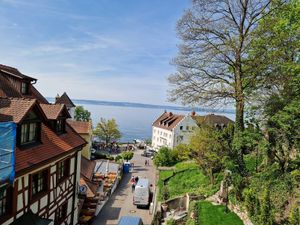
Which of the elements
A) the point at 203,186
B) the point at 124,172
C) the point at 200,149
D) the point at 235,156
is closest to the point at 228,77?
the point at 235,156

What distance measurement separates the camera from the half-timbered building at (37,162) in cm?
1184

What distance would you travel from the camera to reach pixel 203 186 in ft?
84.1

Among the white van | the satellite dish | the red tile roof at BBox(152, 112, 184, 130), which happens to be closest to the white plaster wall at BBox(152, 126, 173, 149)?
the red tile roof at BBox(152, 112, 184, 130)

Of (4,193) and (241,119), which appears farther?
(241,119)

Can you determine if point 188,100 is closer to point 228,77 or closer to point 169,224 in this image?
point 228,77

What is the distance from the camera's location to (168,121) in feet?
215

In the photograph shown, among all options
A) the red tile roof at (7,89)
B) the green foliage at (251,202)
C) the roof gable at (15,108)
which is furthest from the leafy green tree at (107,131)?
the roof gable at (15,108)

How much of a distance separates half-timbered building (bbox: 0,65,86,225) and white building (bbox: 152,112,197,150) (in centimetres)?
3972

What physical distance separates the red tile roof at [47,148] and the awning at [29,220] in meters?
2.13

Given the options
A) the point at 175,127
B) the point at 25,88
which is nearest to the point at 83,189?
the point at 25,88

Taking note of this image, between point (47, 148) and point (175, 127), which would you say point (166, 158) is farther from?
point (47, 148)

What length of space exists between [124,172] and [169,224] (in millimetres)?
24088

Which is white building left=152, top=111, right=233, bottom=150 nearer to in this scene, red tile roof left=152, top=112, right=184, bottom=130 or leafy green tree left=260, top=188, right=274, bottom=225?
red tile roof left=152, top=112, right=184, bottom=130

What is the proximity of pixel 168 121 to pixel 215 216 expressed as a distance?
1884 inches
